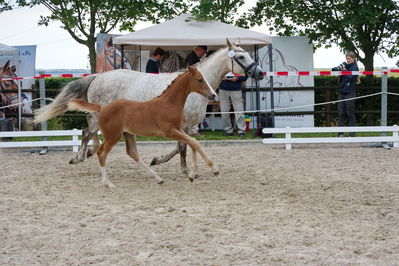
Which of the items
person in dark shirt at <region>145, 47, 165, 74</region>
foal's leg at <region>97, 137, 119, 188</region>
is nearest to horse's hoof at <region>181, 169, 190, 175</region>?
foal's leg at <region>97, 137, 119, 188</region>

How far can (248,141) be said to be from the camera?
1242 centimetres

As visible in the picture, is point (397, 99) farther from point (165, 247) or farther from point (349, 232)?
point (165, 247)

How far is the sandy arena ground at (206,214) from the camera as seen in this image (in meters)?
4.47

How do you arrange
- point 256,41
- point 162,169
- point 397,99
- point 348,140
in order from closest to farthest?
point 162,169 → point 348,140 → point 256,41 → point 397,99

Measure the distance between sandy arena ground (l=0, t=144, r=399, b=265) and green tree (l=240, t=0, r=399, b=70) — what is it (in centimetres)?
571

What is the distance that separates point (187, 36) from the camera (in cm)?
1314

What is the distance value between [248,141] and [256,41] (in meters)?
2.34

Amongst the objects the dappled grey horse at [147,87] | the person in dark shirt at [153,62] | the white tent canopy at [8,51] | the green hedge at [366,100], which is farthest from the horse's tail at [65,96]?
the green hedge at [366,100]

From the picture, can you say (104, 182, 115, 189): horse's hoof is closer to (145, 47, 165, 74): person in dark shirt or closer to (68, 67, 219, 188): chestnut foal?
(68, 67, 219, 188): chestnut foal

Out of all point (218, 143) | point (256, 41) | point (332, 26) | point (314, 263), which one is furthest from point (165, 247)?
point (332, 26)

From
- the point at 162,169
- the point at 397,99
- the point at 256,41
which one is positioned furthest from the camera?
the point at 397,99

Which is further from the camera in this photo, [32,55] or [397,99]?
[397,99]

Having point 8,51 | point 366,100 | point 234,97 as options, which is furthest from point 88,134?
point 366,100

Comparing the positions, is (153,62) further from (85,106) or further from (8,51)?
(85,106)
